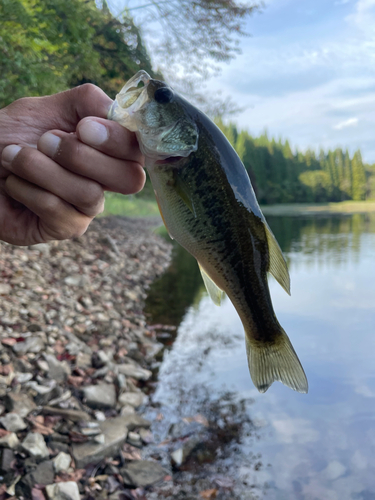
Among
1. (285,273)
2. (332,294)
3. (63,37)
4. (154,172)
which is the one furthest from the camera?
(332,294)

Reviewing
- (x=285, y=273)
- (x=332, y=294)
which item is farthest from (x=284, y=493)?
(x=332, y=294)

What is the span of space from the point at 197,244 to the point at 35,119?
102 cm

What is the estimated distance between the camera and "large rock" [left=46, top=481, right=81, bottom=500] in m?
2.96

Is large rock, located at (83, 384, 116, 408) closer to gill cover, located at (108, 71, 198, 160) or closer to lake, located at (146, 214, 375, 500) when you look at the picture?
lake, located at (146, 214, 375, 500)

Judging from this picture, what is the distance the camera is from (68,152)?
64.5 inches

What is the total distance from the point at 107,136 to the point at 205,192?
1.44ft

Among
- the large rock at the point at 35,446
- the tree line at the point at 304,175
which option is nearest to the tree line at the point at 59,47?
the large rock at the point at 35,446

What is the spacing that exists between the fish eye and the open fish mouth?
0.04 metres

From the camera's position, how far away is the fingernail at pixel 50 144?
1665 millimetres

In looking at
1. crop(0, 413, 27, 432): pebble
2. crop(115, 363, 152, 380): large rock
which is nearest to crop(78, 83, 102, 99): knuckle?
crop(0, 413, 27, 432): pebble

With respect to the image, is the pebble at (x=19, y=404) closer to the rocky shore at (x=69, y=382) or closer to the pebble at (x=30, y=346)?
the rocky shore at (x=69, y=382)

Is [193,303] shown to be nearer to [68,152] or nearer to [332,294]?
[332,294]

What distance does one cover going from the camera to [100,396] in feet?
14.3

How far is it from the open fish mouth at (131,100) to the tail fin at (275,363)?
1.03 metres
